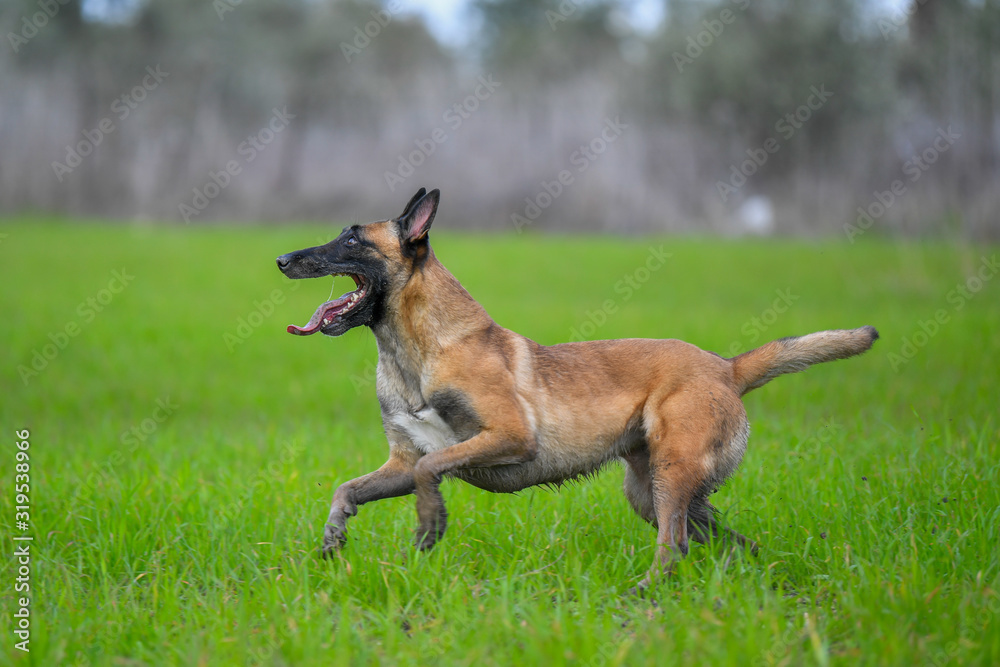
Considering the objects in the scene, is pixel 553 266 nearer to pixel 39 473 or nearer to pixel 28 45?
pixel 39 473

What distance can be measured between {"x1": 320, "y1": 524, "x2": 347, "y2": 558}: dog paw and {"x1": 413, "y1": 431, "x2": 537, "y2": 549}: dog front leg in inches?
14.4

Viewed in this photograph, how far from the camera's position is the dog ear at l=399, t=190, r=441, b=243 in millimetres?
4473

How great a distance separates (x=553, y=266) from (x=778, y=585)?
13230mm

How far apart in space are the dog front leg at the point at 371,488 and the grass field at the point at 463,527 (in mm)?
177

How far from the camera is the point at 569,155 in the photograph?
2245cm

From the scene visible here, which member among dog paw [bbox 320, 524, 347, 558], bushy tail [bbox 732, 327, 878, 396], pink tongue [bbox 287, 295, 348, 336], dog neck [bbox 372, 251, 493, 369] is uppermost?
pink tongue [bbox 287, 295, 348, 336]

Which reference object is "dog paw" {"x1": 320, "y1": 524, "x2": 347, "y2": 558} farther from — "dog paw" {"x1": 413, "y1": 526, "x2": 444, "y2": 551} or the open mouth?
the open mouth

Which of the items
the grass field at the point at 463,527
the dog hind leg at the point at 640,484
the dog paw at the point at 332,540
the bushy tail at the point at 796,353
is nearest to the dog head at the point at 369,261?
the grass field at the point at 463,527

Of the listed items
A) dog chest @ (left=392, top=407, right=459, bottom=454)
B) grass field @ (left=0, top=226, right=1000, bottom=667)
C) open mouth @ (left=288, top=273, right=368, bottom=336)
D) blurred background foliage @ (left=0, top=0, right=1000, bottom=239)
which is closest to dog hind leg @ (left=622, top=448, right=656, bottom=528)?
grass field @ (left=0, top=226, right=1000, bottom=667)

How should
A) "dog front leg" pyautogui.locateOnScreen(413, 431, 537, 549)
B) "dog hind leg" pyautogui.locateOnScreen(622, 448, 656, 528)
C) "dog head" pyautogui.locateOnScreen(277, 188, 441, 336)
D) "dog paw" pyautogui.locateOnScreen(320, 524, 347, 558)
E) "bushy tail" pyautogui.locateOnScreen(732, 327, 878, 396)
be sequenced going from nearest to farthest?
"dog front leg" pyautogui.locateOnScreen(413, 431, 537, 549) < "dog paw" pyautogui.locateOnScreen(320, 524, 347, 558) < "dog head" pyautogui.locateOnScreen(277, 188, 441, 336) < "bushy tail" pyautogui.locateOnScreen(732, 327, 878, 396) < "dog hind leg" pyautogui.locateOnScreen(622, 448, 656, 528)

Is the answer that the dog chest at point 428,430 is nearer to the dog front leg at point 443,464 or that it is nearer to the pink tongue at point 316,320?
the dog front leg at point 443,464

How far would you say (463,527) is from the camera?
4.81 m

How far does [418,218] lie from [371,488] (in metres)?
1.37

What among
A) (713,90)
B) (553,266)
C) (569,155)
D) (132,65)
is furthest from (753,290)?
(132,65)
